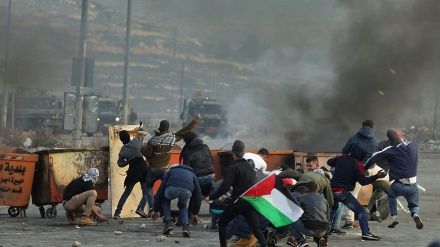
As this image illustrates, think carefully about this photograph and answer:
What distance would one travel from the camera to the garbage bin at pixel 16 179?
1808cm

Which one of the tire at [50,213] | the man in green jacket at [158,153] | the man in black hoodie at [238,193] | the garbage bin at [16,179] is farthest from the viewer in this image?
the tire at [50,213]

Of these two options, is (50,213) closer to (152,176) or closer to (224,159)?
(152,176)

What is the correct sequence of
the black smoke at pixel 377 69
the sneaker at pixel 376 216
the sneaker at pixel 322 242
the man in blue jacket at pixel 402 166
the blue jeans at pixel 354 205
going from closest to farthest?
the sneaker at pixel 322 242 < the blue jeans at pixel 354 205 < the man in blue jacket at pixel 402 166 < the sneaker at pixel 376 216 < the black smoke at pixel 377 69

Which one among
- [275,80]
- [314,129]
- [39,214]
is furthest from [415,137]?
[39,214]

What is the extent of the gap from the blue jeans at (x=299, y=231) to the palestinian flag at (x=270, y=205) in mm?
643

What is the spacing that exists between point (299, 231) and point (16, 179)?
624 centimetres

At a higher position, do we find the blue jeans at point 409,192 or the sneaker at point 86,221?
the blue jeans at point 409,192

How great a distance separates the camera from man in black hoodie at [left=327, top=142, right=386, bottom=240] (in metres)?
15.2

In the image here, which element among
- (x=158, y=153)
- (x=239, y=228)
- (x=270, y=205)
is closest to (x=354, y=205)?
(x=239, y=228)

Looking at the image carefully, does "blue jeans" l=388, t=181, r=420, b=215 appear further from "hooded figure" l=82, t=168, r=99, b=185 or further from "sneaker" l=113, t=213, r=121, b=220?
"sneaker" l=113, t=213, r=121, b=220

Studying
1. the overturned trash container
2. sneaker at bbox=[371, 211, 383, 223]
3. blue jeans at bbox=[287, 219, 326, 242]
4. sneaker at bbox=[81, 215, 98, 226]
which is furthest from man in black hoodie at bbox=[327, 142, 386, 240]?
the overturned trash container

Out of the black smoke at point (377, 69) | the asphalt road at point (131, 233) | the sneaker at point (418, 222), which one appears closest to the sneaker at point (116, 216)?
the asphalt road at point (131, 233)

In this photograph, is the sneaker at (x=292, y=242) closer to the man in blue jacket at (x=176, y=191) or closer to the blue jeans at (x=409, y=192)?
the man in blue jacket at (x=176, y=191)

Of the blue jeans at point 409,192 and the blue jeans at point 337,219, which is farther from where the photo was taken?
the blue jeans at point 337,219
